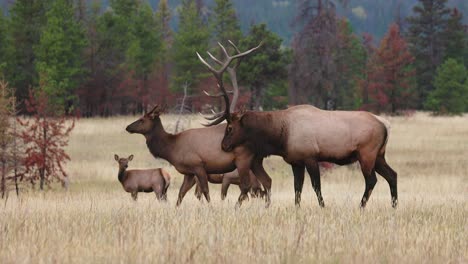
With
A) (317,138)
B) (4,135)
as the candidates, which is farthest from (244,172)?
(4,135)

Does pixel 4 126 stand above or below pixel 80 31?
below

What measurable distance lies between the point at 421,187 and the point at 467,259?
13784 millimetres

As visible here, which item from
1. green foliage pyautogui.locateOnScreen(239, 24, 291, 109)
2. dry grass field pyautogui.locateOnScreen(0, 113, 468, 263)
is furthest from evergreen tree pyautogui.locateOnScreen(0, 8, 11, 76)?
dry grass field pyautogui.locateOnScreen(0, 113, 468, 263)

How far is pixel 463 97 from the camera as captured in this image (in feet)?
195

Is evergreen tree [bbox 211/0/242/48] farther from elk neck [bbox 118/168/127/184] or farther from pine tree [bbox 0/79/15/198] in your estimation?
elk neck [bbox 118/168/127/184]

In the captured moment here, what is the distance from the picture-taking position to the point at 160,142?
38.5 ft

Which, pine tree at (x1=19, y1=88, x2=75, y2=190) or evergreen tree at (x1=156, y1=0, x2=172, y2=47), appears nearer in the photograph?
pine tree at (x1=19, y1=88, x2=75, y2=190)

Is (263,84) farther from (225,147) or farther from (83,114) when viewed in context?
(225,147)

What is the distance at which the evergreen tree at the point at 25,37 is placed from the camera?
175ft

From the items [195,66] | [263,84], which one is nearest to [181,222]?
[263,84]

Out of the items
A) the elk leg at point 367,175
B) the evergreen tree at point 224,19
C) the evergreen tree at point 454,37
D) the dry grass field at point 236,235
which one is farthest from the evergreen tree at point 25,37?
the dry grass field at point 236,235

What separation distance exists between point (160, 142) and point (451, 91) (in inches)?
2011

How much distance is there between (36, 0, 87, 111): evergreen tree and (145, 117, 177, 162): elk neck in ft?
124

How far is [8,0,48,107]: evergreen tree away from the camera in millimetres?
53469
